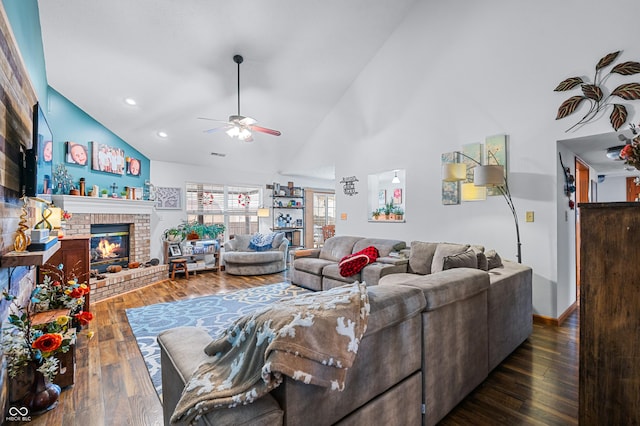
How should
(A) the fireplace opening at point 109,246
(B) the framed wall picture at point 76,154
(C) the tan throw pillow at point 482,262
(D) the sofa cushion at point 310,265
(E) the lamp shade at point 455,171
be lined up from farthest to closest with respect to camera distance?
1. (A) the fireplace opening at point 109,246
2. (D) the sofa cushion at point 310,265
3. (B) the framed wall picture at point 76,154
4. (E) the lamp shade at point 455,171
5. (C) the tan throw pillow at point 482,262

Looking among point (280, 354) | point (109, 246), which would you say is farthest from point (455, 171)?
point (109, 246)

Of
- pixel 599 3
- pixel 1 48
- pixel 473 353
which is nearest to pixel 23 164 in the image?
pixel 1 48

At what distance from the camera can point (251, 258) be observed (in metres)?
5.88

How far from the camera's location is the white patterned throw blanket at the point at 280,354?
0.91 metres

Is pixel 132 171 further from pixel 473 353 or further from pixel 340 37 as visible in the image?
pixel 473 353

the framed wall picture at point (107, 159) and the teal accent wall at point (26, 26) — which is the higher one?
the teal accent wall at point (26, 26)

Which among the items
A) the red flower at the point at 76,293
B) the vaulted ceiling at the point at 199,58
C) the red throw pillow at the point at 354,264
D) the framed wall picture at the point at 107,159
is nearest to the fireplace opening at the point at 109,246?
the framed wall picture at the point at 107,159

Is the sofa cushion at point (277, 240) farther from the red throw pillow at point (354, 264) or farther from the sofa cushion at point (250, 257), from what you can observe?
the red throw pillow at point (354, 264)

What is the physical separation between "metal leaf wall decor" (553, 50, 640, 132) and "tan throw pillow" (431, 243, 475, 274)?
167cm

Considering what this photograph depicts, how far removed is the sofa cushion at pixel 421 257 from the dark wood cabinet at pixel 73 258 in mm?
3926

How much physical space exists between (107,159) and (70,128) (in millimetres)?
692

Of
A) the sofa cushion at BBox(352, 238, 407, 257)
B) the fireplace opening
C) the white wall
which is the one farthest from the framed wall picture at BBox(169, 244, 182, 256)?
the white wall

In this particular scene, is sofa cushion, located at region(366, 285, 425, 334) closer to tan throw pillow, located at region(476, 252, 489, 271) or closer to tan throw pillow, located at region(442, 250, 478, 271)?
tan throw pillow, located at region(442, 250, 478, 271)

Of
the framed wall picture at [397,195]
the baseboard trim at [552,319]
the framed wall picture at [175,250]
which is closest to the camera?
the baseboard trim at [552,319]
